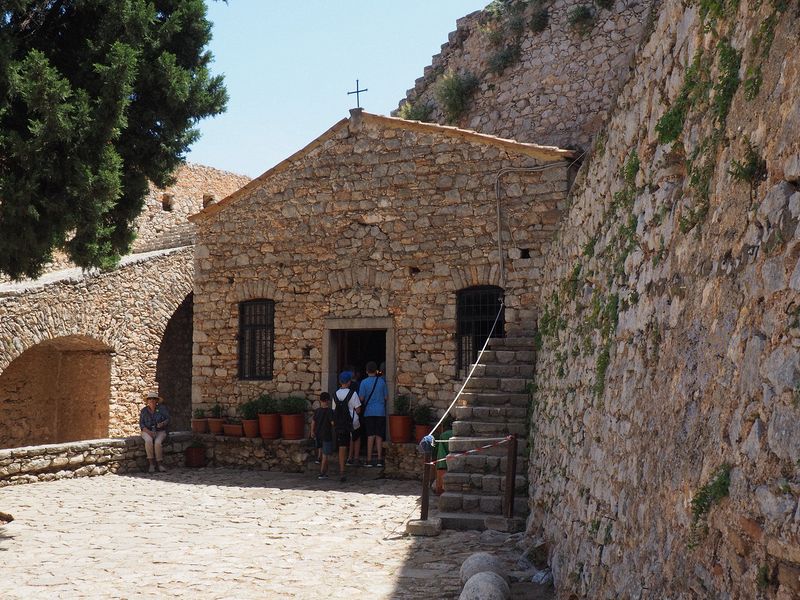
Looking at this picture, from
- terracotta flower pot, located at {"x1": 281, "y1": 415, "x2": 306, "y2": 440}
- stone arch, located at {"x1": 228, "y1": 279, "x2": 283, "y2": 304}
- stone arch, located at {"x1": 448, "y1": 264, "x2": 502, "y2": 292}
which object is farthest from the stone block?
stone arch, located at {"x1": 228, "y1": 279, "x2": 283, "y2": 304}

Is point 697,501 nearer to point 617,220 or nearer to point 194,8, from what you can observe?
point 617,220

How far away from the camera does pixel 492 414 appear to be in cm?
1062

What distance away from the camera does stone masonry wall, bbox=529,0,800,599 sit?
2.62 m

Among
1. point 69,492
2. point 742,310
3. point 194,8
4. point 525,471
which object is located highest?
point 194,8

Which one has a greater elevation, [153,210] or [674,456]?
[153,210]

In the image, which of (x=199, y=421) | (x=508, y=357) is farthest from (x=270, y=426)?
(x=508, y=357)

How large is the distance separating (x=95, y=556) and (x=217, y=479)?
5.42 m

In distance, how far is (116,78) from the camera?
9.45 m

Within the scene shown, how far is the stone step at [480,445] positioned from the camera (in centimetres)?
993

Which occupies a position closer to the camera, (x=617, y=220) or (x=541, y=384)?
(x=617, y=220)

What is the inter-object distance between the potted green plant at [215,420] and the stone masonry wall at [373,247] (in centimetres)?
18

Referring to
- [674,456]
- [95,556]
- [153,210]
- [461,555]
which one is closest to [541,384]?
[461,555]

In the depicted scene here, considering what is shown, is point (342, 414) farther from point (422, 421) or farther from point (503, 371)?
point (503, 371)

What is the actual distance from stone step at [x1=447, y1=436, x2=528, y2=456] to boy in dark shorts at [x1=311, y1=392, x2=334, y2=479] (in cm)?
359
